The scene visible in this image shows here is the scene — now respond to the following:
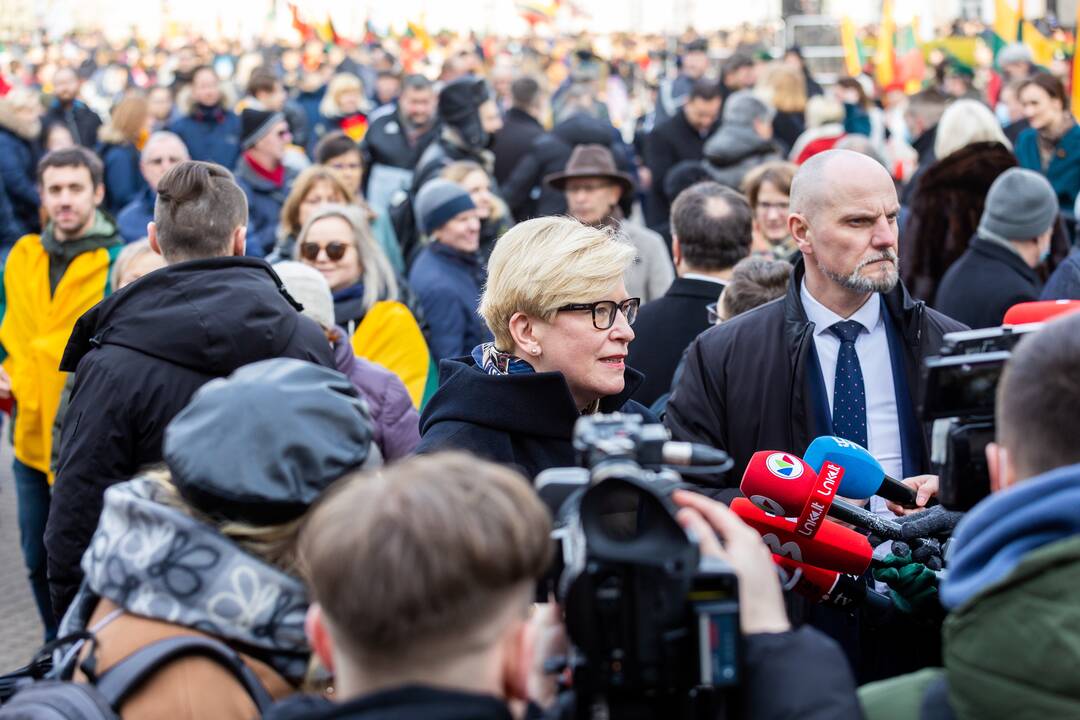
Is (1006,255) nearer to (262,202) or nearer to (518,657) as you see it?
(518,657)

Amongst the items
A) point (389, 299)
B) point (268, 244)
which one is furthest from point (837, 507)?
point (268, 244)

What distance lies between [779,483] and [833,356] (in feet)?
3.32

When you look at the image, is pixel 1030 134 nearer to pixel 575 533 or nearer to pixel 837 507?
pixel 837 507

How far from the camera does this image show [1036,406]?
1819mm

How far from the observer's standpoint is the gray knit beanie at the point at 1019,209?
5758mm

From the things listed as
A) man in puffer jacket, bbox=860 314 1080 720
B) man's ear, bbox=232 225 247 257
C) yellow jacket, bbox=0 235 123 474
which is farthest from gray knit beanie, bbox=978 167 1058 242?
man in puffer jacket, bbox=860 314 1080 720

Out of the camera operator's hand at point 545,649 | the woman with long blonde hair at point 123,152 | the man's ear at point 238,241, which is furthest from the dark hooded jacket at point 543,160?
the camera operator's hand at point 545,649

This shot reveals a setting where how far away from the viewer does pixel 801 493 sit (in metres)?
2.94

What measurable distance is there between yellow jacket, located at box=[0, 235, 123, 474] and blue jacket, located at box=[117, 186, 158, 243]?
1.49 m

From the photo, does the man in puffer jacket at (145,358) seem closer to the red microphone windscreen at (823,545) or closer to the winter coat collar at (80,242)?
the red microphone windscreen at (823,545)

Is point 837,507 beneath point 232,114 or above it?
beneath

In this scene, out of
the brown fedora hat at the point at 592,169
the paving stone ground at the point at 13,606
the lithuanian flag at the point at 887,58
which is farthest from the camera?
the lithuanian flag at the point at 887,58

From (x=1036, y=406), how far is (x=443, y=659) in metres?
0.81

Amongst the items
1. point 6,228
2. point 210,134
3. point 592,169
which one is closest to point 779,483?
point 592,169
